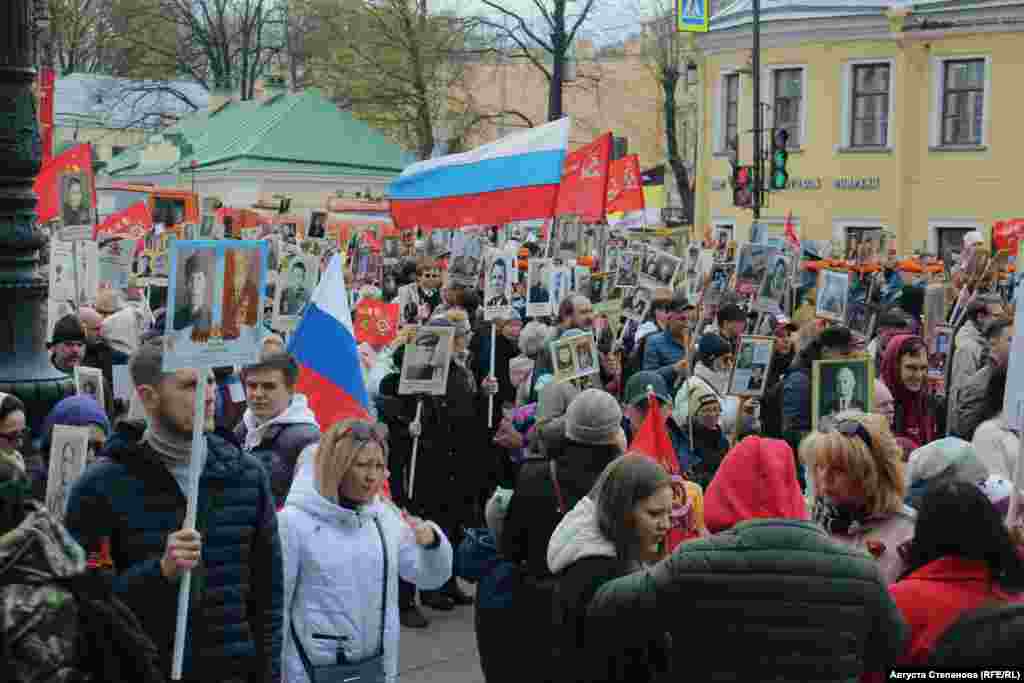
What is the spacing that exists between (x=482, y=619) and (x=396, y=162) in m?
45.3

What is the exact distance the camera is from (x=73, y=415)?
6.29m

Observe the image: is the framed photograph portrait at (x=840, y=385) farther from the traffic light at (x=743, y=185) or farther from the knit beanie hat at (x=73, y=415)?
the traffic light at (x=743, y=185)

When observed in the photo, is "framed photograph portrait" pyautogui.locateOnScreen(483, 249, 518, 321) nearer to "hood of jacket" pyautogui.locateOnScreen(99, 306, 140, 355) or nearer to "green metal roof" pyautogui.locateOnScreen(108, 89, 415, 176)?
"hood of jacket" pyautogui.locateOnScreen(99, 306, 140, 355)

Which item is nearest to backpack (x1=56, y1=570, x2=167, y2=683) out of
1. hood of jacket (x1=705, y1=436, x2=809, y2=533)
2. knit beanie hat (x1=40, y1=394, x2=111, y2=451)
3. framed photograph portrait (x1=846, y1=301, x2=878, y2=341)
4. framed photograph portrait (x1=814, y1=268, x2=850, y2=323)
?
hood of jacket (x1=705, y1=436, x2=809, y2=533)

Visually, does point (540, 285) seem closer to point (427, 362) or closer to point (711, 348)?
point (427, 362)

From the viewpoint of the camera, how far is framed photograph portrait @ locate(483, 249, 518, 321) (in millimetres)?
12070

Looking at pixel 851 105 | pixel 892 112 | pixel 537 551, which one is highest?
pixel 851 105

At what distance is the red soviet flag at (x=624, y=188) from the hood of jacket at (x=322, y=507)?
1659 centimetres

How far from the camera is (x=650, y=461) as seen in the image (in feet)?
14.9

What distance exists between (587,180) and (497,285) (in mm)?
2926

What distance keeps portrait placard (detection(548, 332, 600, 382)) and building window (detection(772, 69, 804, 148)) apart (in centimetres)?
2988

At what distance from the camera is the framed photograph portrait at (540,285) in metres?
13.3

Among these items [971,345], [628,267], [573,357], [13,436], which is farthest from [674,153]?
[13,436]

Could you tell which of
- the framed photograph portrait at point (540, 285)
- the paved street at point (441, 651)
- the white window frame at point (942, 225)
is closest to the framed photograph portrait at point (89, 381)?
the paved street at point (441, 651)
